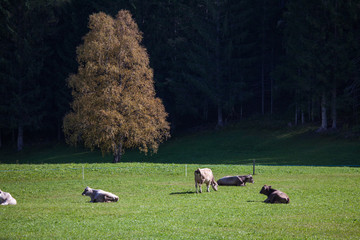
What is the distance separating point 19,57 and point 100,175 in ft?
165

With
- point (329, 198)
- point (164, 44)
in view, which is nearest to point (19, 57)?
point (164, 44)

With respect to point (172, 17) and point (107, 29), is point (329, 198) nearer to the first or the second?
point (107, 29)

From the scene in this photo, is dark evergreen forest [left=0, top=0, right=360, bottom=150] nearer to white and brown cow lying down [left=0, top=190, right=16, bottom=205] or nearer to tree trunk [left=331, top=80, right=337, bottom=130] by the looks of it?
tree trunk [left=331, top=80, right=337, bottom=130]

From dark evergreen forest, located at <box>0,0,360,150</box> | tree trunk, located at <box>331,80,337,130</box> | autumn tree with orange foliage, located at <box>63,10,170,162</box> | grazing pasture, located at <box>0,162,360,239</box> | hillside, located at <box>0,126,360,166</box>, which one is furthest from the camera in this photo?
dark evergreen forest, located at <box>0,0,360,150</box>

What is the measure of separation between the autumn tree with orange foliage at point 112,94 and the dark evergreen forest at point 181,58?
3125 cm

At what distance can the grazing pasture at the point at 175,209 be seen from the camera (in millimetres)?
13969

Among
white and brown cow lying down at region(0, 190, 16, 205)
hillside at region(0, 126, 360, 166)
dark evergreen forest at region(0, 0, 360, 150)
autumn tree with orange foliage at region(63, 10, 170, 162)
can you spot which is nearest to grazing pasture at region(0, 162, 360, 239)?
white and brown cow lying down at region(0, 190, 16, 205)

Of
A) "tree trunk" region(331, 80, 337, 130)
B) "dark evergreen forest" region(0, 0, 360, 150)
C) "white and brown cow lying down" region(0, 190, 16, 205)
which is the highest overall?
"dark evergreen forest" region(0, 0, 360, 150)

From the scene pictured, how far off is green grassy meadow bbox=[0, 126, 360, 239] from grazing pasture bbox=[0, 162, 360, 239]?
35 mm

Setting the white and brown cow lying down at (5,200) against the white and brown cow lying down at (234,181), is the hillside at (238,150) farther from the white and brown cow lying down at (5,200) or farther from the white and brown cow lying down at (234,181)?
the white and brown cow lying down at (5,200)

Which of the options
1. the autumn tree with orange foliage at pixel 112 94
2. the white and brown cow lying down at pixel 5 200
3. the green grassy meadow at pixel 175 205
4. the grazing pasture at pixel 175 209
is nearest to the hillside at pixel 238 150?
the green grassy meadow at pixel 175 205

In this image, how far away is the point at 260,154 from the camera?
56406mm

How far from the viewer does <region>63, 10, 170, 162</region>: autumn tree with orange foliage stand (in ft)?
139

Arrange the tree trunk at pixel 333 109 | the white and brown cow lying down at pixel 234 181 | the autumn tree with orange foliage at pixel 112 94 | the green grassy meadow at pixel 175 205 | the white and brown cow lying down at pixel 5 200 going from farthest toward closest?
Result: the tree trunk at pixel 333 109 → the autumn tree with orange foliage at pixel 112 94 → the white and brown cow lying down at pixel 234 181 → the white and brown cow lying down at pixel 5 200 → the green grassy meadow at pixel 175 205
